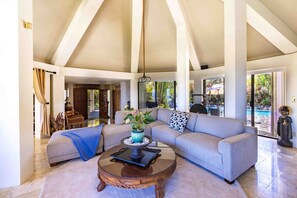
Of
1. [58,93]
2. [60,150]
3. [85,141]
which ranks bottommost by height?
[60,150]

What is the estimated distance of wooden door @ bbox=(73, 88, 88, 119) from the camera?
28.2 ft

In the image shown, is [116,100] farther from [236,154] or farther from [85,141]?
[236,154]

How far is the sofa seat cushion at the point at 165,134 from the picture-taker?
332 centimetres

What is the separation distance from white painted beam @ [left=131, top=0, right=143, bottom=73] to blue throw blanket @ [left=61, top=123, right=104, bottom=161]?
3468 mm

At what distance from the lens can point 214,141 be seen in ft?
9.06

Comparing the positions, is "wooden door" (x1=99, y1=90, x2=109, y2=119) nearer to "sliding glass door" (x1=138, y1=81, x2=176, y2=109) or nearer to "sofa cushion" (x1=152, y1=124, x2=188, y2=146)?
"sliding glass door" (x1=138, y1=81, x2=176, y2=109)

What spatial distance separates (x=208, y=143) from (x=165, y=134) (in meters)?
1.07

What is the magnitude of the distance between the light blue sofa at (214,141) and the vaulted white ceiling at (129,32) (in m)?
2.87

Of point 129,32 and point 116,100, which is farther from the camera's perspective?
point 116,100

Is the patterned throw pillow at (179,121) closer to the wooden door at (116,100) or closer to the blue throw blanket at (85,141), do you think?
the blue throw blanket at (85,141)

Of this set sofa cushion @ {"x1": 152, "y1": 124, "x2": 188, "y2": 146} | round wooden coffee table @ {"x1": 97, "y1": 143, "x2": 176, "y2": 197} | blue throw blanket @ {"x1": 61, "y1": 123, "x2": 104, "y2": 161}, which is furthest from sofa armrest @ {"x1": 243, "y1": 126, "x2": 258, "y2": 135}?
blue throw blanket @ {"x1": 61, "y1": 123, "x2": 104, "y2": 161}

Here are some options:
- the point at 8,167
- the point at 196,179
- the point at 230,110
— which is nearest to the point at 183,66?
the point at 230,110

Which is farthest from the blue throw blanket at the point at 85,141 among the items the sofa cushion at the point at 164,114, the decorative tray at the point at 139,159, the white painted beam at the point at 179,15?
the white painted beam at the point at 179,15

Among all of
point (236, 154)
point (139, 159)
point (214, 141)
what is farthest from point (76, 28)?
point (236, 154)
